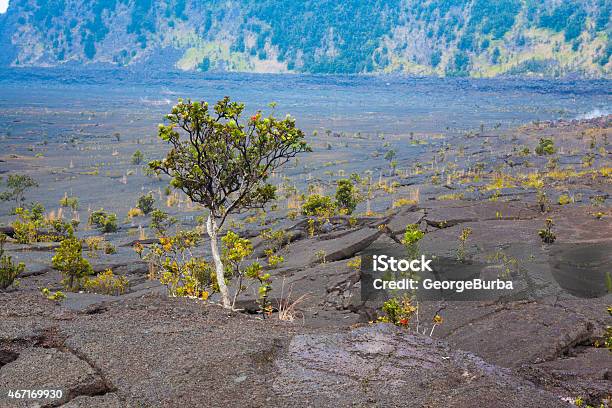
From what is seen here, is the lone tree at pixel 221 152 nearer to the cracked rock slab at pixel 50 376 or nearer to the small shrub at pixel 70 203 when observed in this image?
the cracked rock slab at pixel 50 376

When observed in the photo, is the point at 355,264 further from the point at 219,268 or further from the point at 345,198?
the point at 345,198

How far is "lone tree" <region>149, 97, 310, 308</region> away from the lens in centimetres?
974

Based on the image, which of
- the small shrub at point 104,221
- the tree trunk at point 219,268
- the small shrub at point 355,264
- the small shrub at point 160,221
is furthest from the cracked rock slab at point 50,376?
the small shrub at point 104,221

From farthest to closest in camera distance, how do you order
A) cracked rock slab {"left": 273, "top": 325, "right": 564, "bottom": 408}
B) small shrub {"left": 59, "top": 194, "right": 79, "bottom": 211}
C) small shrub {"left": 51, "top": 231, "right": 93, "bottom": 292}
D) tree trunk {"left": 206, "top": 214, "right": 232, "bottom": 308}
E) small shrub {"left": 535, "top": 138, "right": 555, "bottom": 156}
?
small shrub {"left": 535, "top": 138, "right": 555, "bottom": 156}, small shrub {"left": 59, "top": 194, "right": 79, "bottom": 211}, small shrub {"left": 51, "top": 231, "right": 93, "bottom": 292}, tree trunk {"left": 206, "top": 214, "right": 232, "bottom": 308}, cracked rock slab {"left": 273, "top": 325, "right": 564, "bottom": 408}

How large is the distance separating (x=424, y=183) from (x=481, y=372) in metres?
34.4

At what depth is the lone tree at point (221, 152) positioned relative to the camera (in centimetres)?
974

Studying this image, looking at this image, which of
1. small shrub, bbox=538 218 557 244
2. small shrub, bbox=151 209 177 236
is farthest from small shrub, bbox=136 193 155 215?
small shrub, bbox=538 218 557 244

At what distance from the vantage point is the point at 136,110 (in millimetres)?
119500

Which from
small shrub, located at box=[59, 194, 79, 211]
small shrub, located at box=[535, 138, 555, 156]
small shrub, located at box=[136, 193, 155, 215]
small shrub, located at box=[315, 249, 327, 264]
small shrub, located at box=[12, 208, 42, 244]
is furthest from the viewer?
small shrub, located at box=[535, 138, 555, 156]

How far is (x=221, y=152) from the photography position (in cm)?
1048

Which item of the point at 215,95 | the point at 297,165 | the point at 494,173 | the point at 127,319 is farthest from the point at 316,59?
the point at 127,319

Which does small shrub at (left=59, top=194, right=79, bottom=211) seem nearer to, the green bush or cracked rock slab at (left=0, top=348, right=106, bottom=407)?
the green bush

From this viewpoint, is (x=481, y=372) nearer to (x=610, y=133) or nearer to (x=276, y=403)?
(x=276, y=403)

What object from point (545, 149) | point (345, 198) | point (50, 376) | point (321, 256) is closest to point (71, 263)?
point (321, 256)
